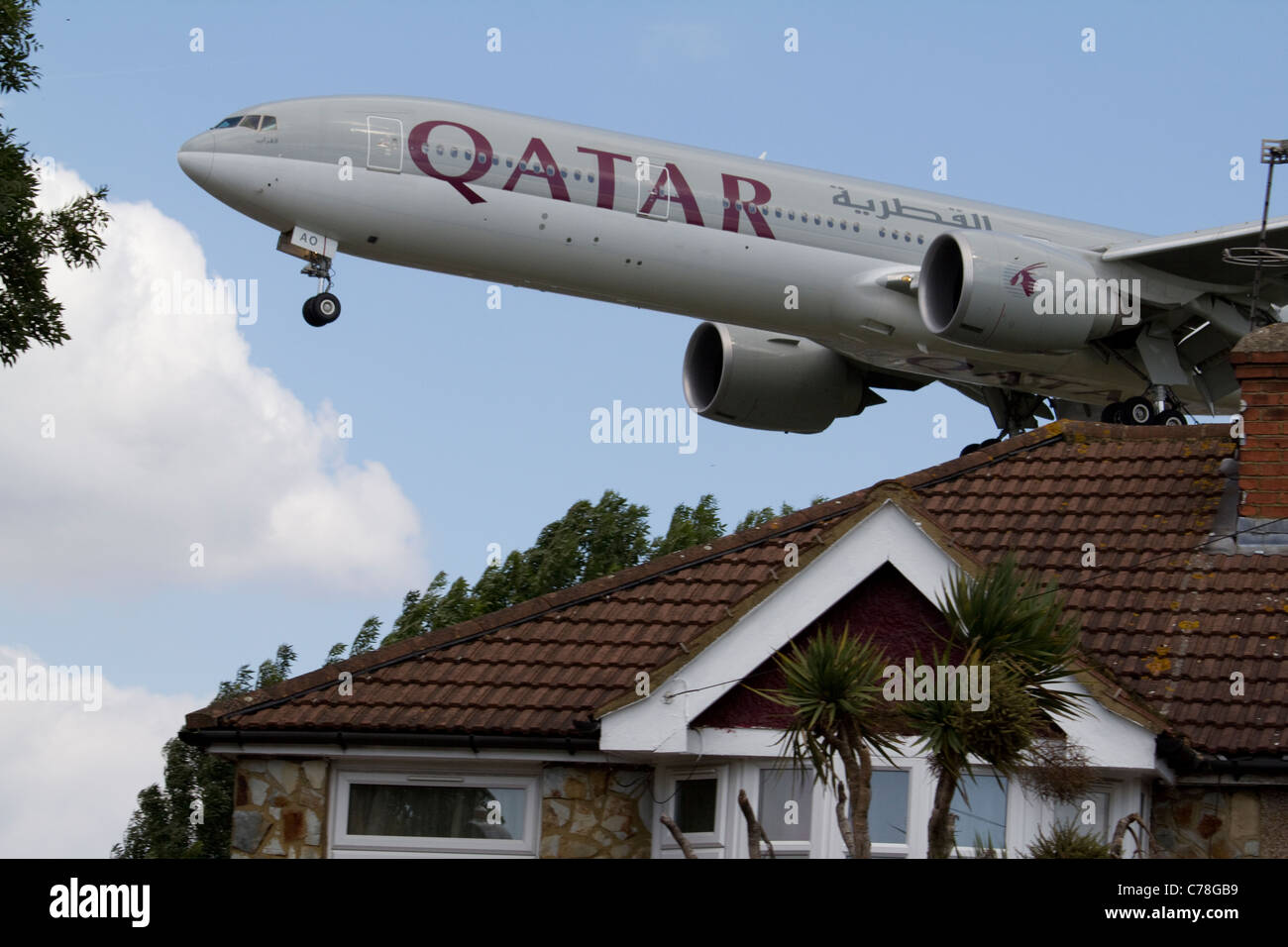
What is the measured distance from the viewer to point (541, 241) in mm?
25578

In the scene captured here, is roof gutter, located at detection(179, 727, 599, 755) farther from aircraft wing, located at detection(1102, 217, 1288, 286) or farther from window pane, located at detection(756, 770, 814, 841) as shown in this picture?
aircraft wing, located at detection(1102, 217, 1288, 286)

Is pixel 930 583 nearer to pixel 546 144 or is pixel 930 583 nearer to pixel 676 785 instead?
pixel 676 785

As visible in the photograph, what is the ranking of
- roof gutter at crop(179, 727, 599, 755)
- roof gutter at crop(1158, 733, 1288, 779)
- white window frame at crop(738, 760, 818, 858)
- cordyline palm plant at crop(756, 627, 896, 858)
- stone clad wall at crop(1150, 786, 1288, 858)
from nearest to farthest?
cordyline palm plant at crop(756, 627, 896, 858)
roof gutter at crop(1158, 733, 1288, 779)
stone clad wall at crop(1150, 786, 1288, 858)
white window frame at crop(738, 760, 818, 858)
roof gutter at crop(179, 727, 599, 755)

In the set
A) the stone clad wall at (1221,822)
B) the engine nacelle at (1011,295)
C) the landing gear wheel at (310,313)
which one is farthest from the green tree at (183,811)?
the stone clad wall at (1221,822)

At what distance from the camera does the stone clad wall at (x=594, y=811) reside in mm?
11586

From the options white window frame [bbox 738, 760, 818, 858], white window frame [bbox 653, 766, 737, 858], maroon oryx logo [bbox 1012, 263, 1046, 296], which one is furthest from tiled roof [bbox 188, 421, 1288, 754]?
maroon oryx logo [bbox 1012, 263, 1046, 296]

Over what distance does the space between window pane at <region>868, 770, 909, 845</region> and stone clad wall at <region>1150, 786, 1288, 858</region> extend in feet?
4.77

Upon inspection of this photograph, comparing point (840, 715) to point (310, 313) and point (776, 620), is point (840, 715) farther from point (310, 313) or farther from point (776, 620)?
point (310, 313)

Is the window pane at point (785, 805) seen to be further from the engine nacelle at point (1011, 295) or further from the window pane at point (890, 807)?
the engine nacelle at point (1011, 295)

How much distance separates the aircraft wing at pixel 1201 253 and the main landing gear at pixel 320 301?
11907mm

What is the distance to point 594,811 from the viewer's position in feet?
38.3

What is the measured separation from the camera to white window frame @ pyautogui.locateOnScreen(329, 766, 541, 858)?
1165 cm
